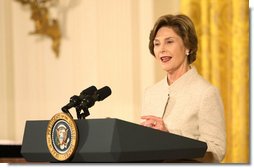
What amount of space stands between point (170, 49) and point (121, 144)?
3.28 ft

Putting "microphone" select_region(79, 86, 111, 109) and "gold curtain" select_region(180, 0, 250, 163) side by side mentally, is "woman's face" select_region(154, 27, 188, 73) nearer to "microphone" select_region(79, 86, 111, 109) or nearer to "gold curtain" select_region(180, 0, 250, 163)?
"gold curtain" select_region(180, 0, 250, 163)

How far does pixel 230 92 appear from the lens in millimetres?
2463

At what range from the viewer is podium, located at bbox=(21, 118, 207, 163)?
105 centimetres

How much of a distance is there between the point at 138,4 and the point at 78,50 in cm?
47

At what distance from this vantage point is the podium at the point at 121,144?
1051 mm

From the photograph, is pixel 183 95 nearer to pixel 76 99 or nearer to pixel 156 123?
Result: pixel 156 123

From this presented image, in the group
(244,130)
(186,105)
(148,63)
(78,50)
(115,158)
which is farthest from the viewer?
(78,50)

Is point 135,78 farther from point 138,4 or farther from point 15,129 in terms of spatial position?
point 15,129

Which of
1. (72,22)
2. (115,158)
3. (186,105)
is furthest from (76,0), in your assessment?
(115,158)

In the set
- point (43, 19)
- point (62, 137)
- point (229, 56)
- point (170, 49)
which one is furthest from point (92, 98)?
point (43, 19)

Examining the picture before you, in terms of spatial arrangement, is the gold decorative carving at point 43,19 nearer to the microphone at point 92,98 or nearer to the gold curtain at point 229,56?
the gold curtain at point 229,56

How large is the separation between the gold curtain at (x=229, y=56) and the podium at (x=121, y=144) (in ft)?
4.12

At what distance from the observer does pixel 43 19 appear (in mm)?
3057

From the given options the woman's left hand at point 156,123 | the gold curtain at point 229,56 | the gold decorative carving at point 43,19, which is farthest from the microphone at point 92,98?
the gold decorative carving at point 43,19
